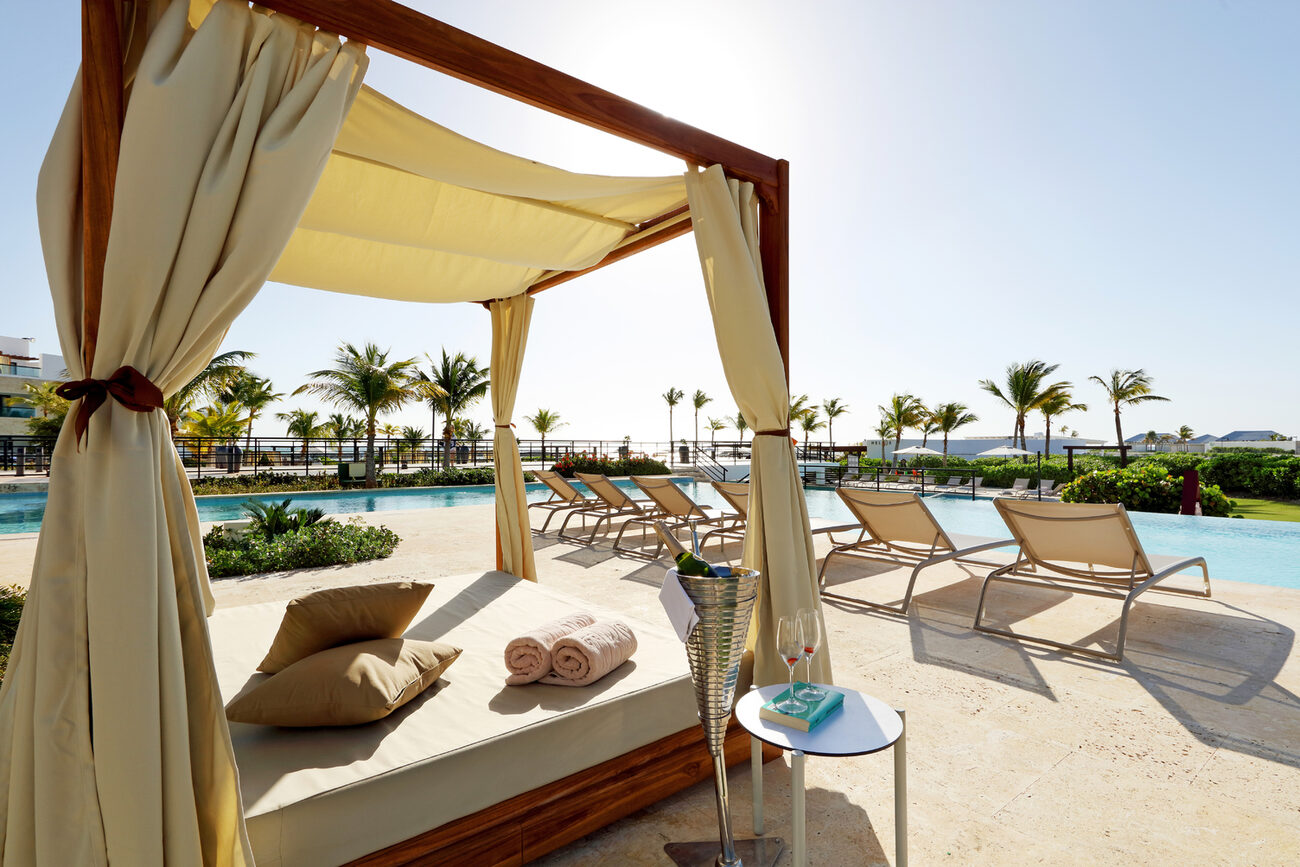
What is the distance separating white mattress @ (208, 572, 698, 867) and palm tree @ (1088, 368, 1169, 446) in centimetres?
3245

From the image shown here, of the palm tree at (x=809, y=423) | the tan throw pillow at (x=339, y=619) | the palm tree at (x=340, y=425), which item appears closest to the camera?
the tan throw pillow at (x=339, y=619)

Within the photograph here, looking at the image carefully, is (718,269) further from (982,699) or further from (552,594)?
(982,699)

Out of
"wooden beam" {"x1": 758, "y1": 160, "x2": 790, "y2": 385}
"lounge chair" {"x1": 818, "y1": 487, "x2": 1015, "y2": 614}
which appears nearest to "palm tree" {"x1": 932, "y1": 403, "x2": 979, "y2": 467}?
"lounge chair" {"x1": 818, "y1": 487, "x2": 1015, "y2": 614}

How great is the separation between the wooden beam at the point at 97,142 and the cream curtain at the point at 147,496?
6 centimetres

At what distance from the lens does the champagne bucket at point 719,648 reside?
138 cm

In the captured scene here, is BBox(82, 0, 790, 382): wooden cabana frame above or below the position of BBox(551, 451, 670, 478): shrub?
above

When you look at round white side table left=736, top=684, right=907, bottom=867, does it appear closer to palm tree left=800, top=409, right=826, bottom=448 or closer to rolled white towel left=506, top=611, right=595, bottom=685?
rolled white towel left=506, top=611, right=595, bottom=685

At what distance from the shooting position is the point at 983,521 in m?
10.3

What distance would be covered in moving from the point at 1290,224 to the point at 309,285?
23227 mm

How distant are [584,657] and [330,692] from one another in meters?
0.70

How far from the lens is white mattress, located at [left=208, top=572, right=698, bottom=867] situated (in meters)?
1.31

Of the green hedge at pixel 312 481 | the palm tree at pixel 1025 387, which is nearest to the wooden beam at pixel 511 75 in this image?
the green hedge at pixel 312 481

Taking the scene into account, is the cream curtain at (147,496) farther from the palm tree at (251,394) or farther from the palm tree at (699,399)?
the palm tree at (699,399)

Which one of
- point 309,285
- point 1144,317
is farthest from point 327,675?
point 1144,317
